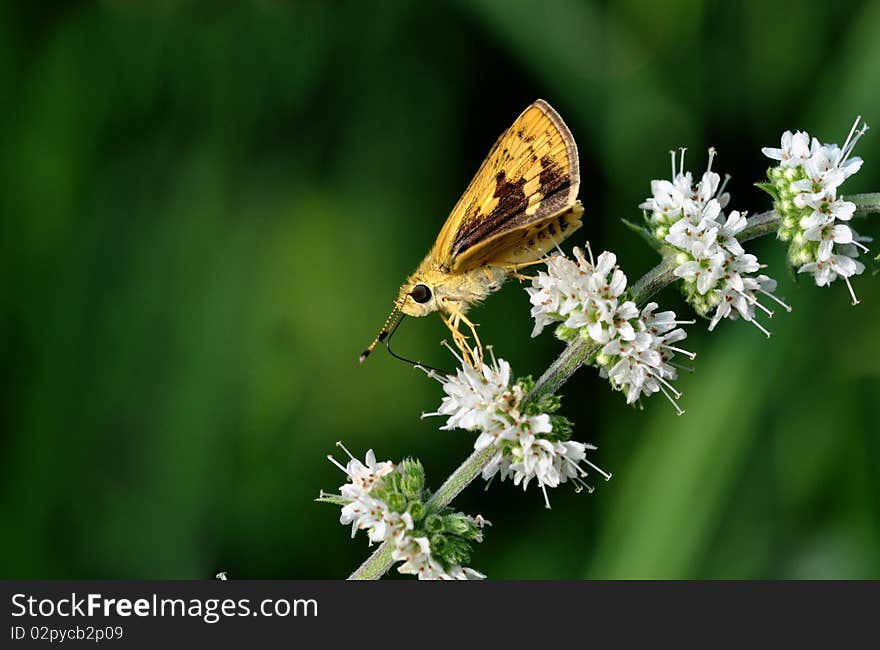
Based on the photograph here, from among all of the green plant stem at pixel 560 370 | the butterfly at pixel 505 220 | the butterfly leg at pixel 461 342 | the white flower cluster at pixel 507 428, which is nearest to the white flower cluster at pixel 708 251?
the green plant stem at pixel 560 370

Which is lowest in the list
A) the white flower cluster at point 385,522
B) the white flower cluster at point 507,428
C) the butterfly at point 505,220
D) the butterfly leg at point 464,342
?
the white flower cluster at point 385,522

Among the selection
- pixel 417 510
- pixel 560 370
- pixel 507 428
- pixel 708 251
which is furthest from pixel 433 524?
pixel 708 251

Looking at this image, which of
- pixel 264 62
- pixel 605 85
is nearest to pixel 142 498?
pixel 264 62

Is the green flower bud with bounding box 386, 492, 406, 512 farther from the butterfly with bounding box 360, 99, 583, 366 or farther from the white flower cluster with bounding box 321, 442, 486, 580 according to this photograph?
the butterfly with bounding box 360, 99, 583, 366

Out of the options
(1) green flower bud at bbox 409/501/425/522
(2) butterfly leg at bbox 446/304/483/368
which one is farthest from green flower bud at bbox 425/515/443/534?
(2) butterfly leg at bbox 446/304/483/368

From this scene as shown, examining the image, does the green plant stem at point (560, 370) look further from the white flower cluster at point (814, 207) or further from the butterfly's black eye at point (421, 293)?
the butterfly's black eye at point (421, 293)

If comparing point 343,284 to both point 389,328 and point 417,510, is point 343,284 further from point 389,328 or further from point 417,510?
point 417,510
